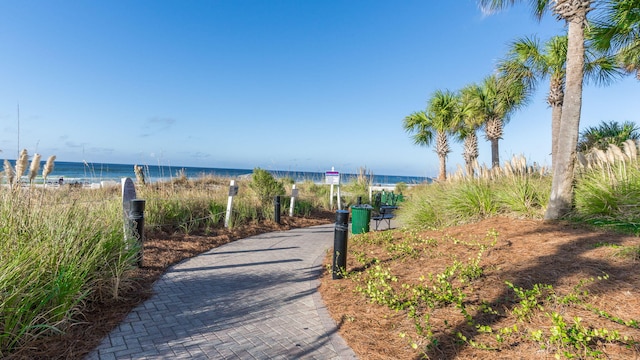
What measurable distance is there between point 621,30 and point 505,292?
28.8ft

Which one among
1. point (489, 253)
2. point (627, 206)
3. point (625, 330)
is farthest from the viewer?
point (627, 206)

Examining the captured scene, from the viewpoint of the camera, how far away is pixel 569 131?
585cm

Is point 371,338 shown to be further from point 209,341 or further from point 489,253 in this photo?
point 489,253

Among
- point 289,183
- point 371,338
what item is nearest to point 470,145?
point 289,183

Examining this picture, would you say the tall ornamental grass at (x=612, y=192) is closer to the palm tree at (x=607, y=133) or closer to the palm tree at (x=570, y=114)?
the palm tree at (x=570, y=114)

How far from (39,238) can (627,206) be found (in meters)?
8.63

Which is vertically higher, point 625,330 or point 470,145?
point 470,145

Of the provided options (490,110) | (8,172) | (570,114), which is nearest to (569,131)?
(570,114)

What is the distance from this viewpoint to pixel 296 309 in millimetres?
3678

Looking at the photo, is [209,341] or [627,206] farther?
[627,206]

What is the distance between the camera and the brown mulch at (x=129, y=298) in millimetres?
2516

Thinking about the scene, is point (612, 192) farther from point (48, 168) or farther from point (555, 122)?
point (48, 168)

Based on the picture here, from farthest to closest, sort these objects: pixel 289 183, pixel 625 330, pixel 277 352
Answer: pixel 289 183
pixel 277 352
pixel 625 330

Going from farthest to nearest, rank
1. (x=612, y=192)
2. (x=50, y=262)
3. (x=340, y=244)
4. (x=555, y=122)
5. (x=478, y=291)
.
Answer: (x=555, y=122) < (x=612, y=192) < (x=340, y=244) < (x=478, y=291) < (x=50, y=262)
